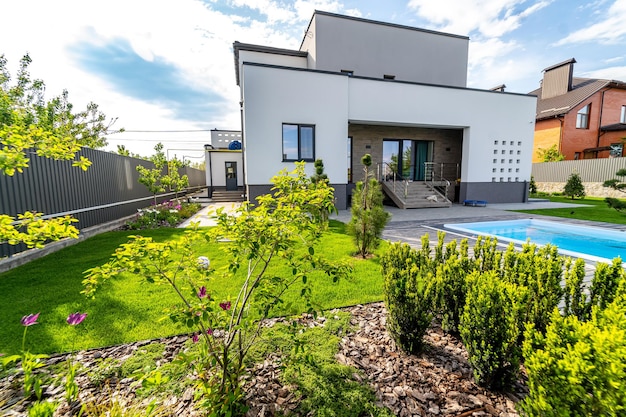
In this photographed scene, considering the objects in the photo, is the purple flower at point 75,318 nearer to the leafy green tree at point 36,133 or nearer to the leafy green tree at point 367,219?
the leafy green tree at point 36,133

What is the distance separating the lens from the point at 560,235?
8.47 m

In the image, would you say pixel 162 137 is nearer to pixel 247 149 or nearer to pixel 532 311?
pixel 247 149

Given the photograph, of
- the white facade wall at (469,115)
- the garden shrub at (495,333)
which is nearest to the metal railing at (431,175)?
the white facade wall at (469,115)

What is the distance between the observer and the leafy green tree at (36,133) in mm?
1656

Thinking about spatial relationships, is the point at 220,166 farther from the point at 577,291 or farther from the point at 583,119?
the point at 583,119

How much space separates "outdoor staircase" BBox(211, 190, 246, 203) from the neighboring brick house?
29881mm

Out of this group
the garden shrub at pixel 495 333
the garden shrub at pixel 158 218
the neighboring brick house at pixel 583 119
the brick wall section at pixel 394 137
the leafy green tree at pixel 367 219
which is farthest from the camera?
the neighboring brick house at pixel 583 119

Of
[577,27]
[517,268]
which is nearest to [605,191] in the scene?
[577,27]

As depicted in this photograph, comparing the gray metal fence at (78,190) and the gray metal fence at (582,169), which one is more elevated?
the gray metal fence at (582,169)

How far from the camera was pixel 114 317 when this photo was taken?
129 inches

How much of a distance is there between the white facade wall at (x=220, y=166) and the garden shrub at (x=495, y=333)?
71.1ft

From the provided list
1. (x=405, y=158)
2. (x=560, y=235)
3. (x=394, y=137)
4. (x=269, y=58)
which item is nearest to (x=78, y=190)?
(x=269, y=58)

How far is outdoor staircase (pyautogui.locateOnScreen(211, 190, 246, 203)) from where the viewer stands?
1962 centimetres

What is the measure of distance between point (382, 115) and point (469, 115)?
5289 millimetres
